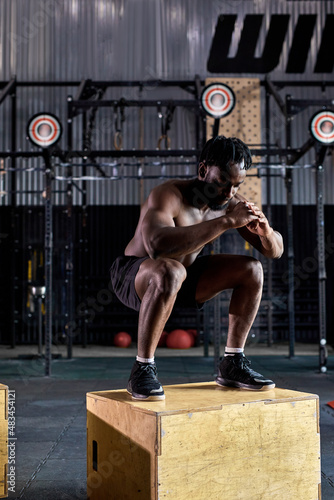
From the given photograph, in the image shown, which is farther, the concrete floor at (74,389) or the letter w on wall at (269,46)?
the letter w on wall at (269,46)

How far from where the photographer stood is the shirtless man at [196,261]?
197 cm

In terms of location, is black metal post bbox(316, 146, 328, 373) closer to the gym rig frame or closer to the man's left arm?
the gym rig frame

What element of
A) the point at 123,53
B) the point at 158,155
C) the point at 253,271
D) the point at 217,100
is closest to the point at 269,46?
the point at 123,53

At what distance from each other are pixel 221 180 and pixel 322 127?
11.1 feet

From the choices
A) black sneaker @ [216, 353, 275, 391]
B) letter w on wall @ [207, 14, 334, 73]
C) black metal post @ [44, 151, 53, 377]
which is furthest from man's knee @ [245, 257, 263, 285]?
letter w on wall @ [207, 14, 334, 73]

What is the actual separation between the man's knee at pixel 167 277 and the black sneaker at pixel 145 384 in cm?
32

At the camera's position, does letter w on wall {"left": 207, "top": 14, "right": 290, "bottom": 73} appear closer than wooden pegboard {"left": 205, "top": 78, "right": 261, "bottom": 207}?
No

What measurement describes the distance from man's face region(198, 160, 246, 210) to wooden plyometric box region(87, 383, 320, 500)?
2.63ft

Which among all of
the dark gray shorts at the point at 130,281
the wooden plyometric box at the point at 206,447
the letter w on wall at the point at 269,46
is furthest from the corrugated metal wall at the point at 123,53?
the wooden plyometric box at the point at 206,447

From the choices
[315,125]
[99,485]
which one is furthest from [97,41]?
[99,485]

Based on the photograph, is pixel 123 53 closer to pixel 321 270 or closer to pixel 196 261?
pixel 321 270

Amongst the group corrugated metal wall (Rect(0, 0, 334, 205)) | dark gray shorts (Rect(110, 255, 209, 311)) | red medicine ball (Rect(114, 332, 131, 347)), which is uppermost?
corrugated metal wall (Rect(0, 0, 334, 205))

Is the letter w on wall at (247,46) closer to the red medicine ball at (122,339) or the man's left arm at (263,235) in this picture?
the red medicine ball at (122,339)

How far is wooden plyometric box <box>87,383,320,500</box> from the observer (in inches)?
66.2
